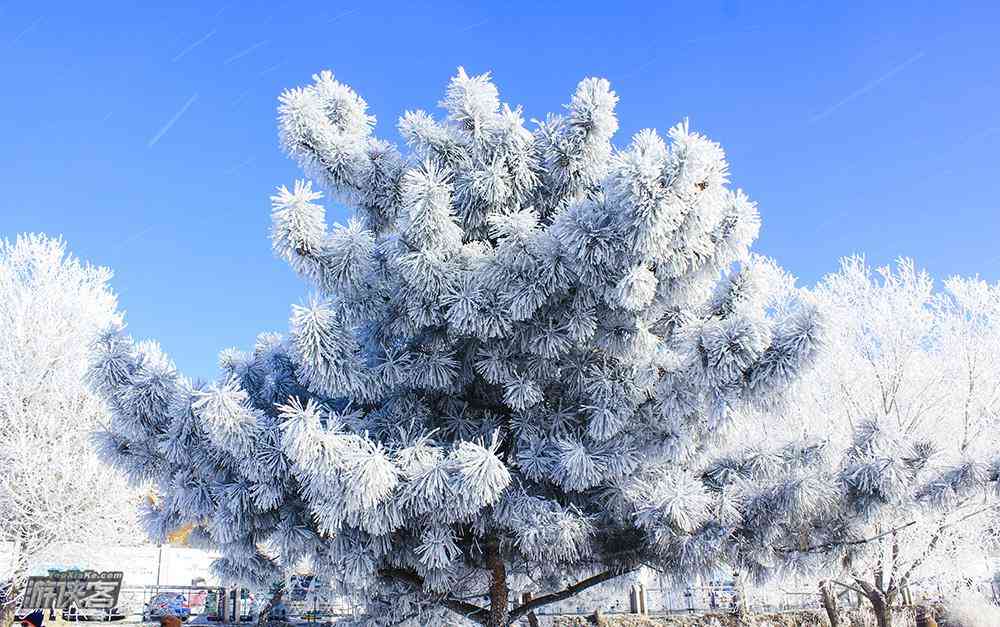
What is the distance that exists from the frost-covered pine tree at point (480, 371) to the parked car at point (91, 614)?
10.8 meters

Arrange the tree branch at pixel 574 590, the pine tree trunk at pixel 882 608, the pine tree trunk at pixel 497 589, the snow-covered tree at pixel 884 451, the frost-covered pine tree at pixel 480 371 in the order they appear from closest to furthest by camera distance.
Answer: the frost-covered pine tree at pixel 480 371 < the snow-covered tree at pixel 884 451 < the pine tree trunk at pixel 497 589 < the tree branch at pixel 574 590 < the pine tree trunk at pixel 882 608

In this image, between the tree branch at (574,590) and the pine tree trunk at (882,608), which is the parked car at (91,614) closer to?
the tree branch at (574,590)

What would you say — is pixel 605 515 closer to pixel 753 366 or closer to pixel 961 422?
pixel 753 366

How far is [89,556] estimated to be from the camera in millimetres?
15172

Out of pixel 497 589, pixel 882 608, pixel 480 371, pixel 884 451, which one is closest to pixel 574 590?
pixel 497 589

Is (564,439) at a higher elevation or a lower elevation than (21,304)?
lower

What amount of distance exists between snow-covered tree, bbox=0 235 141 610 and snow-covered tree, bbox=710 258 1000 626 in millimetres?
13071

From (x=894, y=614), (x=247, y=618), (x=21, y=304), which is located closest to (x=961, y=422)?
(x=894, y=614)

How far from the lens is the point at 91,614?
14492 millimetres

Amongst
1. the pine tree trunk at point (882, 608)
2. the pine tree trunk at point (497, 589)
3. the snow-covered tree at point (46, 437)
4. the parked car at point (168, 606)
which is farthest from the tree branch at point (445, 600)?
the parked car at point (168, 606)

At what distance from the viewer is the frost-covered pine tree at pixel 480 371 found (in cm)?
395

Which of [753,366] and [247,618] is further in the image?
[247,618]

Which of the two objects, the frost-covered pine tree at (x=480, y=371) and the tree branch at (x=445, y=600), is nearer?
the frost-covered pine tree at (x=480, y=371)

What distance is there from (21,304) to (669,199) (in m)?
15.9
